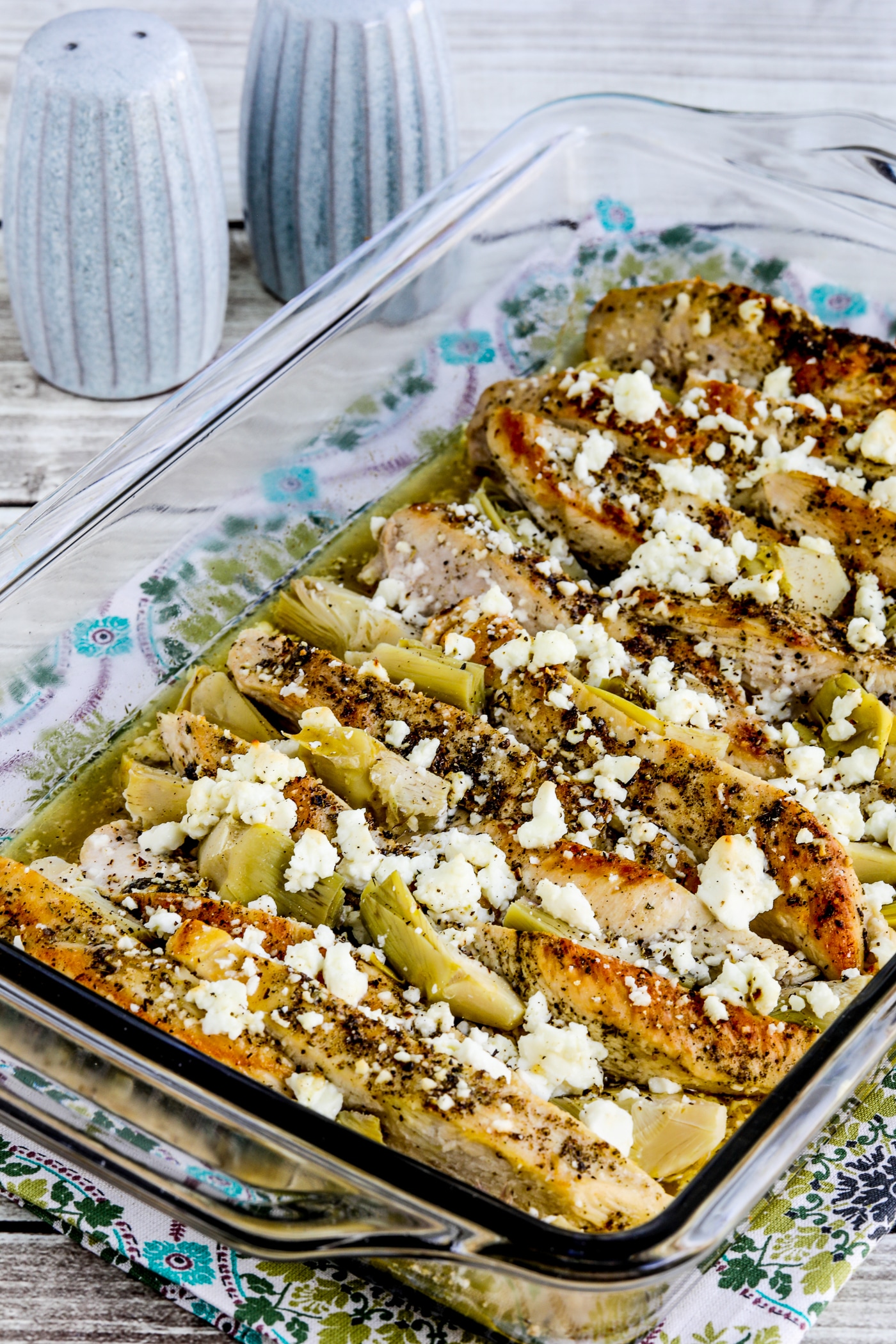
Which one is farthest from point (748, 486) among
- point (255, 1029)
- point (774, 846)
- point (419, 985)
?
point (255, 1029)

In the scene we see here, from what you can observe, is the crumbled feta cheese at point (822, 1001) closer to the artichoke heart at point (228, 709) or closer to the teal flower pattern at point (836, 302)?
the artichoke heart at point (228, 709)

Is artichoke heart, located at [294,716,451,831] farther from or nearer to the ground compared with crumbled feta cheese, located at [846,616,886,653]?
nearer to the ground

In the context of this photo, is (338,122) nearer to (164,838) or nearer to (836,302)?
(836,302)

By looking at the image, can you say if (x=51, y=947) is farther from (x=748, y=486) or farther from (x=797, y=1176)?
(x=748, y=486)

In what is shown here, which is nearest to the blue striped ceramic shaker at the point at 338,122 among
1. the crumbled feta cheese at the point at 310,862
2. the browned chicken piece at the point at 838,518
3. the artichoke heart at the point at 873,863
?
the browned chicken piece at the point at 838,518

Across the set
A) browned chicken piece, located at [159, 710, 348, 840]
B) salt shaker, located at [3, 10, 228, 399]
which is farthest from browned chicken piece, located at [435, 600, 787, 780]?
salt shaker, located at [3, 10, 228, 399]

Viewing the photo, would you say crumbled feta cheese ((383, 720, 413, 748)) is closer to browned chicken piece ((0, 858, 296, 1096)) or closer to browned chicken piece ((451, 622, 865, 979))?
browned chicken piece ((451, 622, 865, 979))
